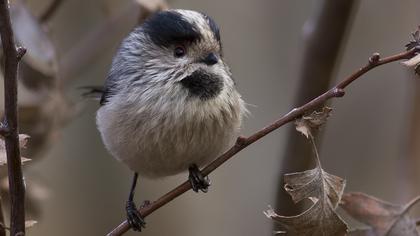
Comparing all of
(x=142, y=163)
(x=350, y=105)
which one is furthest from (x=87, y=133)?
(x=142, y=163)

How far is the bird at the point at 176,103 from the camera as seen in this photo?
2.21 meters

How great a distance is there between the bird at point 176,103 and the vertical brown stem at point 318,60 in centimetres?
23

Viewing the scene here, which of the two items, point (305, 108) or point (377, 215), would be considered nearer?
point (305, 108)

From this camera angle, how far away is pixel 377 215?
1.85m

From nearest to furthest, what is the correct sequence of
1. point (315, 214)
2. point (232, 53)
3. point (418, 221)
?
point (315, 214) < point (418, 221) < point (232, 53)

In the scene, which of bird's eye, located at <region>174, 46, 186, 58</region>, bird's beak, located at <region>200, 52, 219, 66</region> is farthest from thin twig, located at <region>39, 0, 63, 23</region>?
bird's beak, located at <region>200, 52, 219, 66</region>

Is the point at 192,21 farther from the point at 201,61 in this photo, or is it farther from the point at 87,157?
the point at 87,157

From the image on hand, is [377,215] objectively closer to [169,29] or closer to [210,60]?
[210,60]

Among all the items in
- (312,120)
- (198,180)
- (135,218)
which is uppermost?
(312,120)

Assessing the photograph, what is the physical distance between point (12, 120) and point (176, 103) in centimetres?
71

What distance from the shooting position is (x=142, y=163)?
2.37 m

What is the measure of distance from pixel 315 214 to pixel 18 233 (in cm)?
68

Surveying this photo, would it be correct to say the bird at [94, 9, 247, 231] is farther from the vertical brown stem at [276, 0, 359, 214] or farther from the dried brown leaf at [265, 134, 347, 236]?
the dried brown leaf at [265, 134, 347, 236]

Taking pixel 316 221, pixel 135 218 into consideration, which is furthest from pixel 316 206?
pixel 135 218
